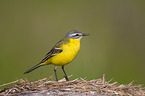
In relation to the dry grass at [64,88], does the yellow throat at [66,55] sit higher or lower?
higher

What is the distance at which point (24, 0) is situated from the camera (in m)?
10.5

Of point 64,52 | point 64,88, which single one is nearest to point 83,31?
point 64,52

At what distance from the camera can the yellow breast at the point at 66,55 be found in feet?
20.7

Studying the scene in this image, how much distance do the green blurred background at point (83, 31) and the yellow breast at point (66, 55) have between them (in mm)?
2488

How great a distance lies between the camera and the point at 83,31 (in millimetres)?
9969

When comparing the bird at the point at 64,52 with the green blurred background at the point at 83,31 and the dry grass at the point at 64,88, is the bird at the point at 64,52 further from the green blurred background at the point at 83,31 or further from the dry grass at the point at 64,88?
the green blurred background at the point at 83,31

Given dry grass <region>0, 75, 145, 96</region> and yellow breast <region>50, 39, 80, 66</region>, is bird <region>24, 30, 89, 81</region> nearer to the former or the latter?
yellow breast <region>50, 39, 80, 66</region>

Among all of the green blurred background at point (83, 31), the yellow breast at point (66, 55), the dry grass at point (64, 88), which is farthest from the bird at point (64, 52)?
the green blurred background at point (83, 31)

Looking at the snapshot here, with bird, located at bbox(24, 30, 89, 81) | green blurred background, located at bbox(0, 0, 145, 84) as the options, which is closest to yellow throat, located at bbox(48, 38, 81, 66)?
bird, located at bbox(24, 30, 89, 81)

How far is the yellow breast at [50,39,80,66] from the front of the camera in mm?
6320

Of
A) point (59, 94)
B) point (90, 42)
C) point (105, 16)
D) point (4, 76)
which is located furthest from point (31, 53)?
point (59, 94)

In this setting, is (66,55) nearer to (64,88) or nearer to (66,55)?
(66,55)

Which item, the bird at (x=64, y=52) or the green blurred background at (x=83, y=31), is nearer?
A: the bird at (x=64, y=52)

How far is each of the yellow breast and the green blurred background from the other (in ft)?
8.16
